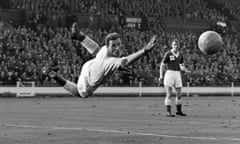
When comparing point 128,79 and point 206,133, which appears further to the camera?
point 128,79

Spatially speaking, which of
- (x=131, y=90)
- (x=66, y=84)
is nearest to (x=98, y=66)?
(x=66, y=84)

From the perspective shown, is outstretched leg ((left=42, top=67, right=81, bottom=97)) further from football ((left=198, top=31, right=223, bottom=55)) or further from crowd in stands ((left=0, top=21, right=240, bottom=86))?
crowd in stands ((left=0, top=21, right=240, bottom=86))

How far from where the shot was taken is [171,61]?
2220cm

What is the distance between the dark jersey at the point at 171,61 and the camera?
2209 centimetres

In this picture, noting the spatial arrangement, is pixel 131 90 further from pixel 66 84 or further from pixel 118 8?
pixel 66 84

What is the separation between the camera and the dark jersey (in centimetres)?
2209

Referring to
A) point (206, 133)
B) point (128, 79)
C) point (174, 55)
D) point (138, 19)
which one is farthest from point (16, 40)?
point (206, 133)

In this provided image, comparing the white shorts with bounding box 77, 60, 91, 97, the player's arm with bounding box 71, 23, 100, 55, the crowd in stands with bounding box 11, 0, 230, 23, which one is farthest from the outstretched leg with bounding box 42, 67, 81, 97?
the crowd in stands with bounding box 11, 0, 230, 23

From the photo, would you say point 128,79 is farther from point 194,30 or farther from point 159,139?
point 159,139

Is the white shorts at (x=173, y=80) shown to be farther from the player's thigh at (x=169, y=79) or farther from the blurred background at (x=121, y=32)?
the blurred background at (x=121, y=32)

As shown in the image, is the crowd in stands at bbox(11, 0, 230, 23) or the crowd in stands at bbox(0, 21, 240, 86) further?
the crowd in stands at bbox(11, 0, 230, 23)

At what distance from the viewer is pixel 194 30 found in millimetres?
54000

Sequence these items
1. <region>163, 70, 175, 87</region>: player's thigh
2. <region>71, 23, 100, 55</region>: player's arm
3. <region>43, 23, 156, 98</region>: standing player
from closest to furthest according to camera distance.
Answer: <region>43, 23, 156, 98</region>: standing player < <region>71, 23, 100, 55</region>: player's arm < <region>163, 70, 175, 87</region>: player's thigh

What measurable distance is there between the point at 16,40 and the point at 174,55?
2155 cm
